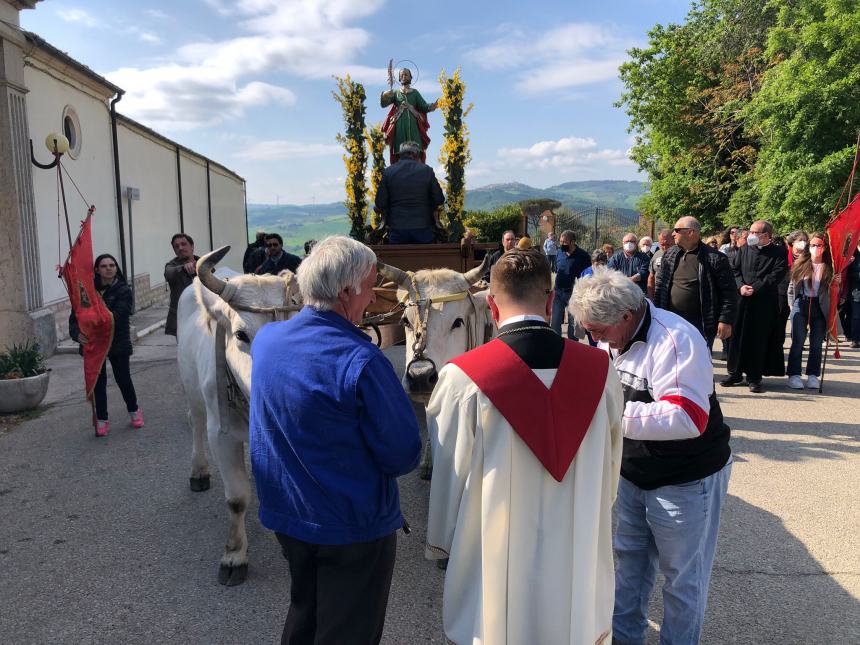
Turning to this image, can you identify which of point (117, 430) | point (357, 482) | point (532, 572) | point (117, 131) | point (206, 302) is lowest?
point (117, 430)

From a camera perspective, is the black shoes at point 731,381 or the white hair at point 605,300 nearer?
the white hair at point 605,300

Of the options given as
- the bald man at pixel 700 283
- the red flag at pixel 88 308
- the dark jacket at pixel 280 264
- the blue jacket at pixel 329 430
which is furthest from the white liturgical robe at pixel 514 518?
the red flag at pixel 88 308

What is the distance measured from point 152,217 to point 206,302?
15.7 m

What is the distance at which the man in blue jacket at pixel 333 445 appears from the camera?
1914mm

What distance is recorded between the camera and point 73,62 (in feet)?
37.3

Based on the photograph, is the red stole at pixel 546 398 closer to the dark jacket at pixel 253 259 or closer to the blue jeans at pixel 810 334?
the dark jacket at pixel 253 259

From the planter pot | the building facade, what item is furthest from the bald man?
the building facade

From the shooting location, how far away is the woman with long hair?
8.11m

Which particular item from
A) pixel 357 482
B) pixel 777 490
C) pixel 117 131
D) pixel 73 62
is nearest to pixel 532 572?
pixel 357 482

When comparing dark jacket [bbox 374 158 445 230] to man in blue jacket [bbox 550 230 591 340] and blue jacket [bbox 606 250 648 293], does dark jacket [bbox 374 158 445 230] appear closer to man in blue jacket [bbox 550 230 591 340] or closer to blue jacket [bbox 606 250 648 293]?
man in blue jacket [bbox 550 230 591 340]

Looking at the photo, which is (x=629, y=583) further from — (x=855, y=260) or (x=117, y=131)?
(x=117, y=131)

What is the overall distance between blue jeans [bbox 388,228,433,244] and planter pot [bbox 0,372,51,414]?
466 cm

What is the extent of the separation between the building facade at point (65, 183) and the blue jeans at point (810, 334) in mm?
11343

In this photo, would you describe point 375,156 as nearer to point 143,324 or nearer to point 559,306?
point 559,306
